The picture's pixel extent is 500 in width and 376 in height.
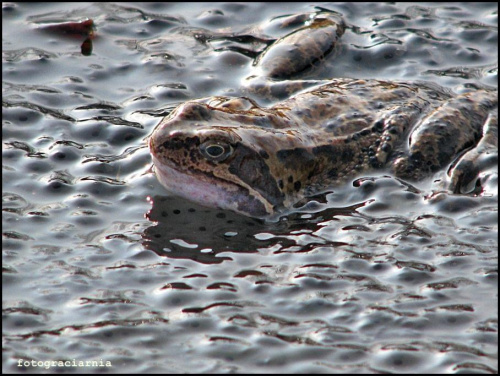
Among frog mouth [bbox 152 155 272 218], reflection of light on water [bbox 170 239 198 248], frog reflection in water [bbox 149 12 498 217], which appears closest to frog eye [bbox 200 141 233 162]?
frog reflection in water [bbox 149 12 498 217]

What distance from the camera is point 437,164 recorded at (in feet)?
28.1

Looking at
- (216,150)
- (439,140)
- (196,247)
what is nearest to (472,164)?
(439,140)

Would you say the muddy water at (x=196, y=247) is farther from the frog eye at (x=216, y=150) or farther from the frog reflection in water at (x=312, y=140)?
the frog eye at (x=216, y=150)

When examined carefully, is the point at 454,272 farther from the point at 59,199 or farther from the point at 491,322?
the point at 59,199

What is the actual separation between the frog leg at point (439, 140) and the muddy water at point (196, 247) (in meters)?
0.24

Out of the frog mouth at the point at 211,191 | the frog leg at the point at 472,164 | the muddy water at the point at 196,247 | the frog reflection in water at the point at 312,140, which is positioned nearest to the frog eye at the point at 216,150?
the frog reflection in water at the point at 312,140

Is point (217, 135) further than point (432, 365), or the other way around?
point (217, 135)

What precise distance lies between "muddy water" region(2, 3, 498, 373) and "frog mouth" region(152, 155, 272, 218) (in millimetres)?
117

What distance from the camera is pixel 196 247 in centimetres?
741

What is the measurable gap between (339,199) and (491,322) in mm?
2200

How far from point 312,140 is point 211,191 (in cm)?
119

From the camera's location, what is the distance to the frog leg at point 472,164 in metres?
8.33

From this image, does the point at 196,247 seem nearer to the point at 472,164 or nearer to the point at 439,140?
the point at 439,140

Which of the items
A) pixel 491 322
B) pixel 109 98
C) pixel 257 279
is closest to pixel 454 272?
pixel 491 322
